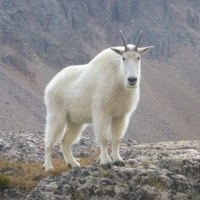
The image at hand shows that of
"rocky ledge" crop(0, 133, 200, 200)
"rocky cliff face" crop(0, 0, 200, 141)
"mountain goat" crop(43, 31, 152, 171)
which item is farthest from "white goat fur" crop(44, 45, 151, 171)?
"rocky cliff face" crop(0, 0, 200, 141)

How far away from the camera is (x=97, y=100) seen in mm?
8844

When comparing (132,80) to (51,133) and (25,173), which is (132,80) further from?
(25,173)

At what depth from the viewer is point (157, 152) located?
10.0m

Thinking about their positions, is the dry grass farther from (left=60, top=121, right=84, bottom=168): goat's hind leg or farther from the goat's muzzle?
the goat's muzzle

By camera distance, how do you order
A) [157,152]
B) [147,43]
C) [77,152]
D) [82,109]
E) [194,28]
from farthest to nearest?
1. [194,28]
2. [147,43]
3. [77,152]
4. [157,152]
5. [82,109]

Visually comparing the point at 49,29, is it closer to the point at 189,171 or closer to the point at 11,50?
the point at 11,50

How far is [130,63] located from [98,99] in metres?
1.11

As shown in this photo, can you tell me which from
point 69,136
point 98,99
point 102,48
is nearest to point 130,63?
point 98,99

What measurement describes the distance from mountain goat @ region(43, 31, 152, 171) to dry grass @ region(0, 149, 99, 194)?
12.1 inches

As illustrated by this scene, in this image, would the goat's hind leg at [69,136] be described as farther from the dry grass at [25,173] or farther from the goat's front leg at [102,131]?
the goat's front leg at [102,131]

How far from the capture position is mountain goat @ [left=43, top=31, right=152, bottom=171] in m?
8.73

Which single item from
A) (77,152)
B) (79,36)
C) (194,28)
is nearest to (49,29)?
(79,36)

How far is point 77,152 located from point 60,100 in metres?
3.94

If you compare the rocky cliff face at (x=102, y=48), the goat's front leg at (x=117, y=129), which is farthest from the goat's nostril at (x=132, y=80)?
the rocky cliff face at (x=102, y=48)
